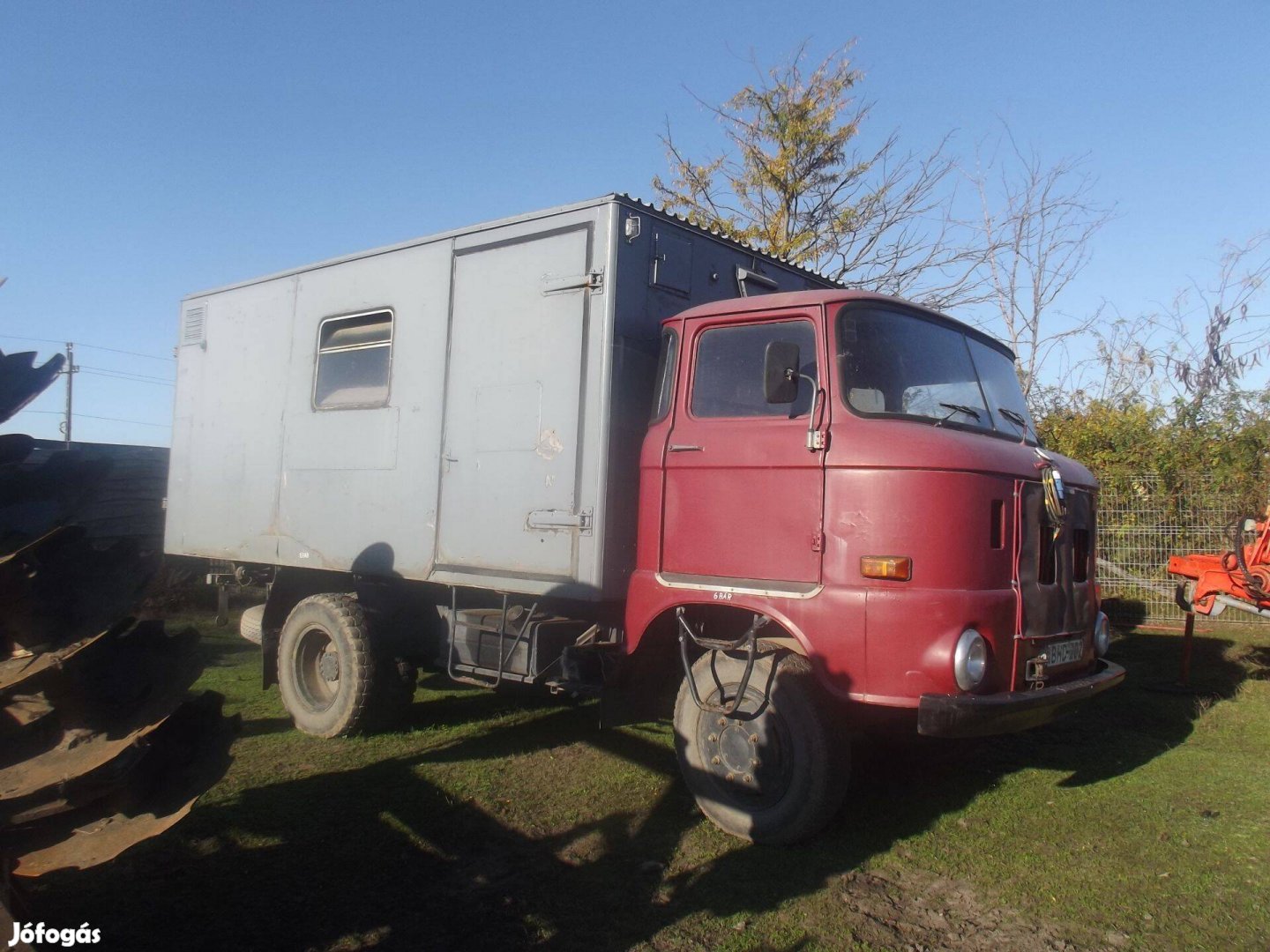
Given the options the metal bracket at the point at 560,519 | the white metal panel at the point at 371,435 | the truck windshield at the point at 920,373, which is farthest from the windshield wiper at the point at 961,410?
the white metal panel at the point at 371,435

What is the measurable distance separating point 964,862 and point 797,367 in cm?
246

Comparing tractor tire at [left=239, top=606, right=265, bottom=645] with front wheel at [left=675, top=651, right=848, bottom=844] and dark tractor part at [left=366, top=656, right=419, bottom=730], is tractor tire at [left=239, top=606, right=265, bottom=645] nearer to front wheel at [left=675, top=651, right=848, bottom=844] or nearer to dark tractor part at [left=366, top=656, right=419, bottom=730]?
dark tractor part at [left=366, top=656, right=419, bottom=730]

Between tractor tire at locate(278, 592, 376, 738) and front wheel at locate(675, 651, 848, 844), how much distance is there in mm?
2696

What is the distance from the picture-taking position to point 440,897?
13.3ft

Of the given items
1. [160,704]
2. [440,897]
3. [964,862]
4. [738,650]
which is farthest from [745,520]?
[160,704]

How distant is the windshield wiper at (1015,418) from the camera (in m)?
5.42

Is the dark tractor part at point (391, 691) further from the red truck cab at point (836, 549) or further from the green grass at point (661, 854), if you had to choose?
the red truck cab at point (836, 549)

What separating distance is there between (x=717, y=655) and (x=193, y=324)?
227 inches

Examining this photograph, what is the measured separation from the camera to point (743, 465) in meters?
4.86

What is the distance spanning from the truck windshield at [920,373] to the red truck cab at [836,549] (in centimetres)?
1

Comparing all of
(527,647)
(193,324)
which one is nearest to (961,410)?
(527,647)

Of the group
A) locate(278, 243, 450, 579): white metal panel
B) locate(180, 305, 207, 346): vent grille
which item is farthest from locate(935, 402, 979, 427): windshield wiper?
locate(180, 305, 207, 346): vent grille

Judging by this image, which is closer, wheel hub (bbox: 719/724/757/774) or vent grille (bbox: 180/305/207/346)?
wheel hub (bbox: 719/724/757/774)

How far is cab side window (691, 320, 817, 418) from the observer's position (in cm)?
484
